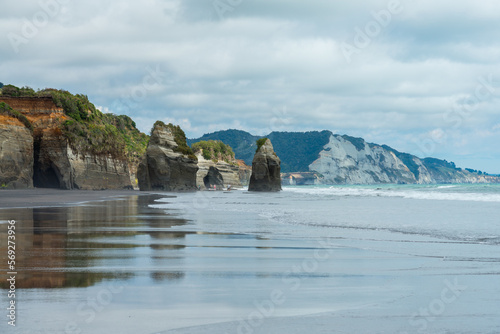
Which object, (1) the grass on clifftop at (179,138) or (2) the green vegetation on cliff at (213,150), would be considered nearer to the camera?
(1) the grass on clifftop at (179,138)

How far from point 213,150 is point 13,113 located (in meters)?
81.9

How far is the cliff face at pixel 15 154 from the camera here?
2009 inches

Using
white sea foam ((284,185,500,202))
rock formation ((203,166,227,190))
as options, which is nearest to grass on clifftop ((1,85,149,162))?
white sea foam ((284,185,500,202))

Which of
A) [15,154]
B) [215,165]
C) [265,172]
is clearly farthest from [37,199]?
[215,165]

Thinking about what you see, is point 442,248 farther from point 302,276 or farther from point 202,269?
point 202,269

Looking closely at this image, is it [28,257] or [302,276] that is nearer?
[302,276]

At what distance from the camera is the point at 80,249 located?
10398mm

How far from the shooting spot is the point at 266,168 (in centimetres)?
8006

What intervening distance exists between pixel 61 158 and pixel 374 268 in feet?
183

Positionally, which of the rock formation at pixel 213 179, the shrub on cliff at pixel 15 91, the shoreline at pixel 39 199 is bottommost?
the shoreline at pixel 39 199

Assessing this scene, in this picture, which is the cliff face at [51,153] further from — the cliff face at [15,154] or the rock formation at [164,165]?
the rock formation at [164,165]

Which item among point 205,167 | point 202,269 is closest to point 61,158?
point 205,167

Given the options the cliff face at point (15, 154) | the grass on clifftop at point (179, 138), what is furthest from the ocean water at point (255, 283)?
the grass on clifftop at point (179, 138)

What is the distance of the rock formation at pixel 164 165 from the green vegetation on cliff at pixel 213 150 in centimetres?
4115
